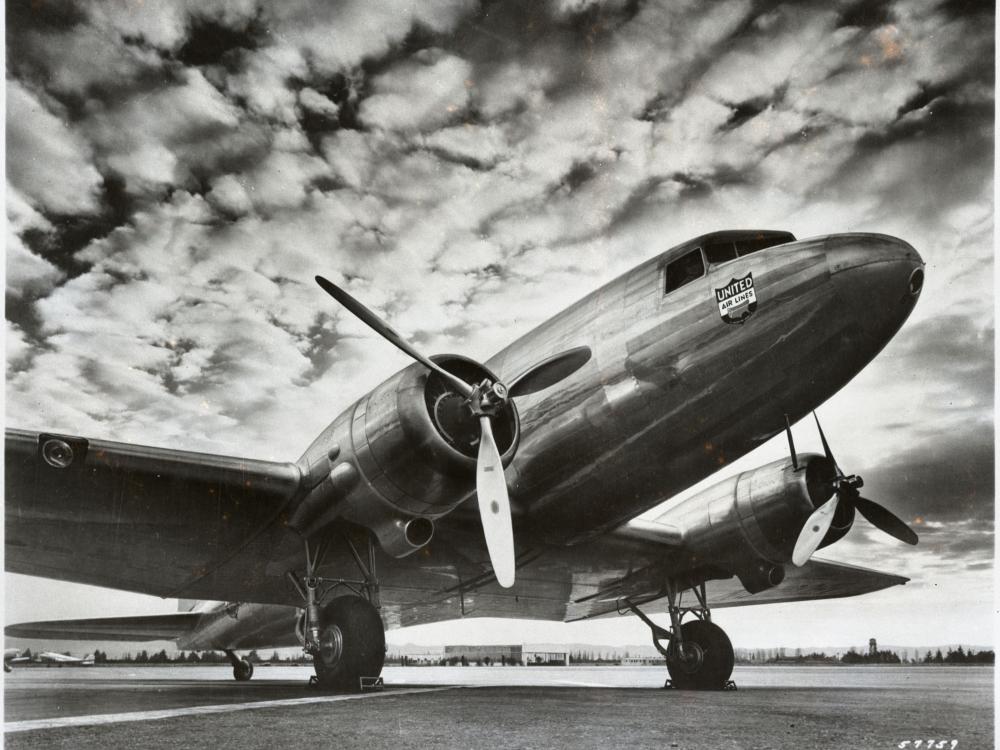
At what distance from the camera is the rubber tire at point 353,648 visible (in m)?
6.29

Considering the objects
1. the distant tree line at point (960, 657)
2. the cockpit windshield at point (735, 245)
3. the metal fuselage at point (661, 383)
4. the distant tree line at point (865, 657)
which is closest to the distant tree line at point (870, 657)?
the distant tree line at point (865, 657)

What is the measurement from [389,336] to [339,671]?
9.40ft

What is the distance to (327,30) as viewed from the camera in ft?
24.2

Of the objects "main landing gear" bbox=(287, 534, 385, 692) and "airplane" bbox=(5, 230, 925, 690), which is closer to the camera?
"airplane" bbox=(5, 230, 925, 690)

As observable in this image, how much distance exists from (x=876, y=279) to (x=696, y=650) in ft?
18.7

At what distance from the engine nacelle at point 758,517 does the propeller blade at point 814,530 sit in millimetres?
623

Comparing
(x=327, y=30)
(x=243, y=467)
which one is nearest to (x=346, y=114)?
(x=327, y=30)

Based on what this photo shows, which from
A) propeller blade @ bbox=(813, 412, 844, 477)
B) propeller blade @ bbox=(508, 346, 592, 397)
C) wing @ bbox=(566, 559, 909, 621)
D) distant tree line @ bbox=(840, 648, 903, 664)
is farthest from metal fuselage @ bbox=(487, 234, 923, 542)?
distant tree line @ bbox=(840, 648, 903, 664)

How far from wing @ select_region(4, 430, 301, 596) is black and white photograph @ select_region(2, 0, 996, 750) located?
40mm

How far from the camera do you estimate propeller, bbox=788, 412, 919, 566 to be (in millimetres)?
7426

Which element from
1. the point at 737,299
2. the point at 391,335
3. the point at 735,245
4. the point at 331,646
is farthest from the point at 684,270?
the point at 331,646

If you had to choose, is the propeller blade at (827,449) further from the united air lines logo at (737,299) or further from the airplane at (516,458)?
the united air lines logo at (737,299)

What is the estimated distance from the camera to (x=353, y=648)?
6.30 m

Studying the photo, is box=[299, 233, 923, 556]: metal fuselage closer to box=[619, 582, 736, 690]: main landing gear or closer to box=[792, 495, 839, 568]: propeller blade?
box=[792, 495, 839, 568]: propeller blade
